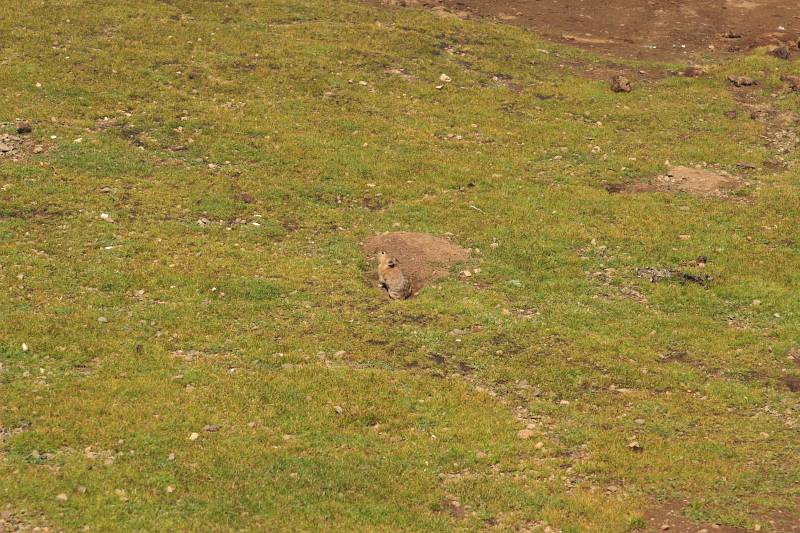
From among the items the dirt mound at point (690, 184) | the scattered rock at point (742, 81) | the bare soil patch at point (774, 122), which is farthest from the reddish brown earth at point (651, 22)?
the dirt mound at point (690, 184)

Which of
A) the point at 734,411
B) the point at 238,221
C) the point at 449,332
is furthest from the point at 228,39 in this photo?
the point at 734,411

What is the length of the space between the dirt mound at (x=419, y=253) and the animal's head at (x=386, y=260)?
338 millimetres

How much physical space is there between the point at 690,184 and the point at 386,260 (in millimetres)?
10177

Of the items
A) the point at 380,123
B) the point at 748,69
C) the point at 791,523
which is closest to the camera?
the point at 791,523

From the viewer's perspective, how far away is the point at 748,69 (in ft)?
117

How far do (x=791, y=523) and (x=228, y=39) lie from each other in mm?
25992

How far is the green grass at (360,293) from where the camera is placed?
16.3m

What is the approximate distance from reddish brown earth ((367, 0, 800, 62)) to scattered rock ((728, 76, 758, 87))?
3110mm

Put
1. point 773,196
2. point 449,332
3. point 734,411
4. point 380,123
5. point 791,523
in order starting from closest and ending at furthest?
point 791,523 → point 734,411 → point 449,332 → point 773,196 → point 380,123

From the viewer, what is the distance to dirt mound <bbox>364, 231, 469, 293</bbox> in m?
23.3

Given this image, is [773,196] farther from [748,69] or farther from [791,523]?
[791,523]

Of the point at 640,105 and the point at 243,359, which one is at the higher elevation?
the point at 640,105

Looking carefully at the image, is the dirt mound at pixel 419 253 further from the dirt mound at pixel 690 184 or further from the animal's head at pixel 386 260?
the dirt mound at pixel 690 184

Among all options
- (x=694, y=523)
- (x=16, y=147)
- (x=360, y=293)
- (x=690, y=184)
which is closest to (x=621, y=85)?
(x=690, y=184)
